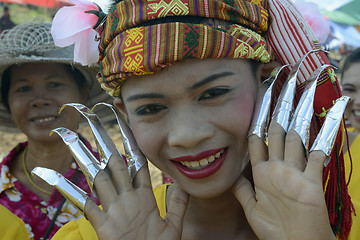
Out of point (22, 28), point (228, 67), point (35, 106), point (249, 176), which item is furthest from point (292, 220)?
point (22, 28)

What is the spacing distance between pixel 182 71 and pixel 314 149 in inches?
19.8

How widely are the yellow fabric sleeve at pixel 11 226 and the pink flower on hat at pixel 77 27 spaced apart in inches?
45.2

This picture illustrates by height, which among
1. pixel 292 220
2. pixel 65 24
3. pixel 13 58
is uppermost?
pixel 65 24

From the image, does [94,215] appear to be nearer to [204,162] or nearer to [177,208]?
[177,208]

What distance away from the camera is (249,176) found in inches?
66.1

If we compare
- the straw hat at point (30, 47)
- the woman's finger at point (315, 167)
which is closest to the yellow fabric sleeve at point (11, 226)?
the straw hat at point (30, 47)

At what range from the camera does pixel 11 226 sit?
7.77 ft

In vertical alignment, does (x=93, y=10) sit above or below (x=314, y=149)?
above

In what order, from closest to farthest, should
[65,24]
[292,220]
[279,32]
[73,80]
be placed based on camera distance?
[292,220] < [279,32] < [65,24] < [73,80]

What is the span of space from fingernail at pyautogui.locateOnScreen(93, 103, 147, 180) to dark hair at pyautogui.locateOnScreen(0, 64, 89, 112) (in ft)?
4.31

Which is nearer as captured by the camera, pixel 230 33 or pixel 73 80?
pixel 230 33

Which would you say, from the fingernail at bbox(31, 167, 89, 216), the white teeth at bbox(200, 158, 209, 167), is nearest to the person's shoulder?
the fingernail at bbox(31, 167, 89, 216)

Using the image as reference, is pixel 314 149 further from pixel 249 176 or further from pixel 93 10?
pixel 93 10

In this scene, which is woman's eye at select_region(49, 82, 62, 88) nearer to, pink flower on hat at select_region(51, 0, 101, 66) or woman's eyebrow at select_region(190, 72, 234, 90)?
pink flower on hat at select_region(51, 0, 101, 66)
